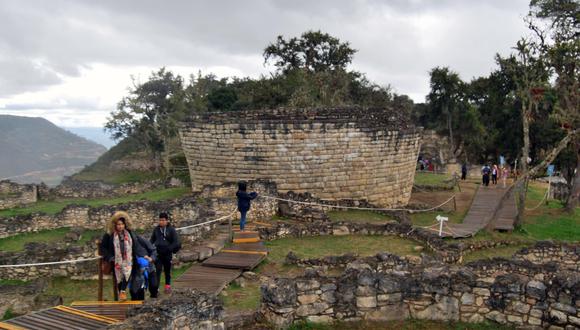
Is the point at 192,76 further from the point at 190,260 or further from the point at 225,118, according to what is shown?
the point at 190,260

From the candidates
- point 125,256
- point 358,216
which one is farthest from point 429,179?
point 125,256

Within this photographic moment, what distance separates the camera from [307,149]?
2125 cm

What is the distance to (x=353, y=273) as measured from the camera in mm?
8711

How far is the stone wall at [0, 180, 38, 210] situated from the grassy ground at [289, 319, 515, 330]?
2037 centimetres

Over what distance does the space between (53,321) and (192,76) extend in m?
52.7

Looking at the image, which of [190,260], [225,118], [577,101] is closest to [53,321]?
[190,260]

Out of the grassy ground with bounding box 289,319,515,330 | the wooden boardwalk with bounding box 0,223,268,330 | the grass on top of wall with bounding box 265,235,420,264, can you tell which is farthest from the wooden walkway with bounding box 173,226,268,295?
the grassy ground with bounding box 289,319,515,330

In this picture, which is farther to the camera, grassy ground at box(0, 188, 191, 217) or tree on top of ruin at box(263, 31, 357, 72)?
tree on top of ruin at box(263, 31, 357, 72)

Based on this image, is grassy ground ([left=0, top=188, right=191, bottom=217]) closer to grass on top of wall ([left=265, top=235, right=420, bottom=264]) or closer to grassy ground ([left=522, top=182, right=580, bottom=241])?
grass on top of wall ([left=265, top=235, right=420, bottom=264])

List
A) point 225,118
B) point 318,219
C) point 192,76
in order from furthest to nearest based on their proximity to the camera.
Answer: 1. point 192,76
2. point 225,118
3. point 318,219

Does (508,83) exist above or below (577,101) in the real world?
above

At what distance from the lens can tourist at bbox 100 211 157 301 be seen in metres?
8.62

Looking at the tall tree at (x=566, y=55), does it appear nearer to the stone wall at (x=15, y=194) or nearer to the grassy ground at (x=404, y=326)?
the grassy ground at (x=404, y=326)

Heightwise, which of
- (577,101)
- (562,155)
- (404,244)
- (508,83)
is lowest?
(404,244)
